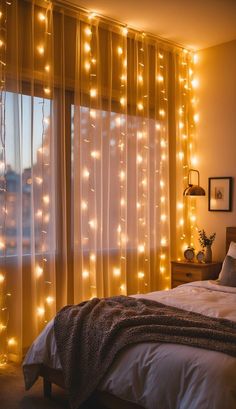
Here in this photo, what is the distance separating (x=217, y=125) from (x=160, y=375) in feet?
11.3

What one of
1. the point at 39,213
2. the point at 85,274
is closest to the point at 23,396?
the point at 85,274

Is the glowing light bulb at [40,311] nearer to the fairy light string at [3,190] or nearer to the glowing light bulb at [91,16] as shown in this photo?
the fairy light string at [3,190]

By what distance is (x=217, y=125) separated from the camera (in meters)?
5.31

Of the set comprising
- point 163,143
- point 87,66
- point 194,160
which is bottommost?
point 194,160

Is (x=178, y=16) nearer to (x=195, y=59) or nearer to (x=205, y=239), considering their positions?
(x=195, y=59)

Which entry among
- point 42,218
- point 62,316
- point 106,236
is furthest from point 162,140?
point 62,316

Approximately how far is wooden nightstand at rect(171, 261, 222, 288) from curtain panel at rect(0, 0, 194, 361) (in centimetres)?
21

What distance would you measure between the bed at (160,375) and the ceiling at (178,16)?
2657 millimetres

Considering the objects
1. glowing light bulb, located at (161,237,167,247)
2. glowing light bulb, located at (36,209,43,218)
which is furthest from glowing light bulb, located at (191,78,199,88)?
glowing light bulb, located at (36,209,43,218)

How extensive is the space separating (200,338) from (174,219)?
2.87m

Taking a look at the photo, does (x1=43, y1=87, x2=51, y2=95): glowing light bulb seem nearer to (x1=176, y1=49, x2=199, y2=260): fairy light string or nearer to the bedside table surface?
(x1=176, y1=49, x2=199, y2=260): fairy light string

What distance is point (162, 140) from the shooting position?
5227mm

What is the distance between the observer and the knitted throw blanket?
2623 mm

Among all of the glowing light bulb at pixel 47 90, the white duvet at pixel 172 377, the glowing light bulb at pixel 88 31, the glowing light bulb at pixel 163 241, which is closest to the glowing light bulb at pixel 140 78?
the glowing light bulb at pixel 88 31
